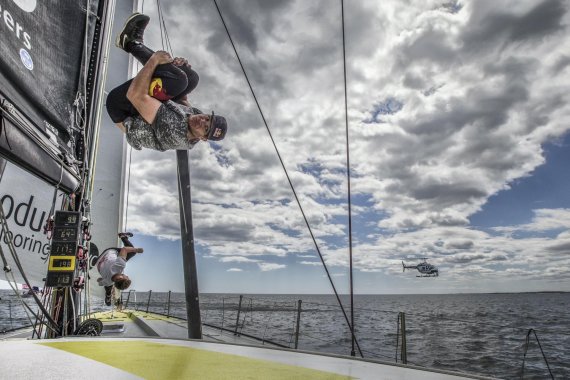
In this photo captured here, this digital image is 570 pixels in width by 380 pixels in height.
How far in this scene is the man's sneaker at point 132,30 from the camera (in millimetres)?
2014

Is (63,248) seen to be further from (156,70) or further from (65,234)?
(156,70)

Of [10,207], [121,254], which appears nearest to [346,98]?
[121,254]

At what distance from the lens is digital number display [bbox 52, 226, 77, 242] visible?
9.77 ft

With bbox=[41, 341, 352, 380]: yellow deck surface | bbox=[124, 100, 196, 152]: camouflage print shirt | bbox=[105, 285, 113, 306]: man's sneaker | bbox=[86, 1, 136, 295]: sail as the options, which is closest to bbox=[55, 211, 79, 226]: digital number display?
bbox=[105, 285, 113, 306]: man's sneaker

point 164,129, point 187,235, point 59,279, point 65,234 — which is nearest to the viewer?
point 164,129

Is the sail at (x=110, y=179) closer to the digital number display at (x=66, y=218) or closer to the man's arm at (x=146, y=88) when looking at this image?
the digital number display at (x=66, y=218)

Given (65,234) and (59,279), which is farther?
(65,234)

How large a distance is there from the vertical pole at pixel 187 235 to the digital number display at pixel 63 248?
2.90 feet

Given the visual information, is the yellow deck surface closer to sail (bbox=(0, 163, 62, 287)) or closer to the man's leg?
the man's leg

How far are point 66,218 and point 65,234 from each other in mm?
137

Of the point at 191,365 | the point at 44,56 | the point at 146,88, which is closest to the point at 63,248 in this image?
the point at 44,56

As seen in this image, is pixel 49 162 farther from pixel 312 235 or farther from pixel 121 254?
pixel 312 235

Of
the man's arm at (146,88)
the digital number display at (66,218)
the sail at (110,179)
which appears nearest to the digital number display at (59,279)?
the digital number display at (66,218)

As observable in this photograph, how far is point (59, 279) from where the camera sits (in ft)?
9.46
